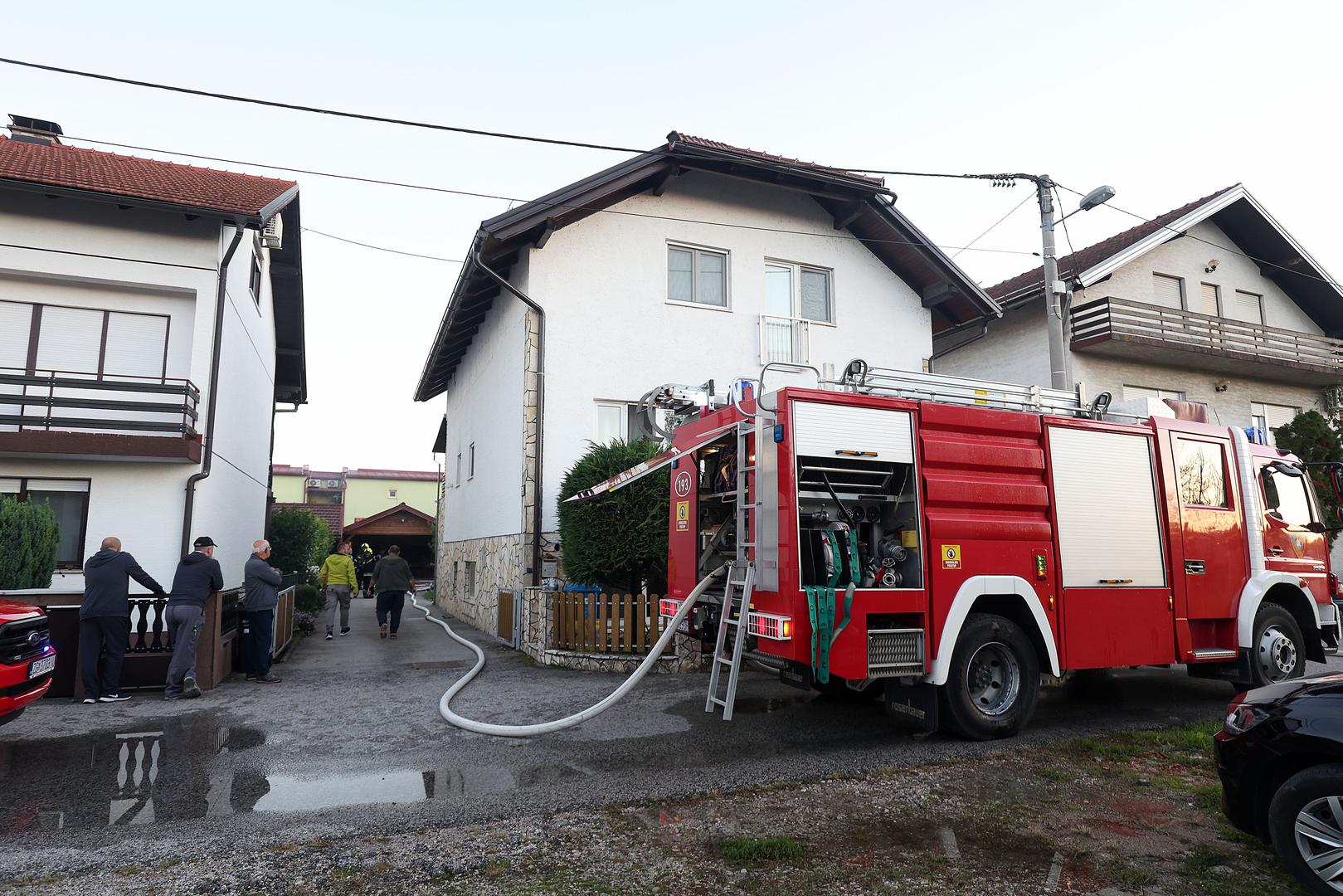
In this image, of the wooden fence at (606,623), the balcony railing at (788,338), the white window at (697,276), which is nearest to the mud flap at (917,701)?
the wooden fence at (606,623)

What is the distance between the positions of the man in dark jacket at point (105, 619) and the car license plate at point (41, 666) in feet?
6.78

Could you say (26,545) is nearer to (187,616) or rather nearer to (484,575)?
(187,616)

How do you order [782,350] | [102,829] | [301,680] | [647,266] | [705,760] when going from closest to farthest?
[102,829] < [705,760] < [301,680] < [647,266] < [782,350]

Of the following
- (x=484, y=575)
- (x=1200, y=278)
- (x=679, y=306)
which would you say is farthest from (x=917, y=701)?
(x=1200, y=278)

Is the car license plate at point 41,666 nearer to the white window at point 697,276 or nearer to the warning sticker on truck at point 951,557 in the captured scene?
the warning sticker on truck at point 951,557

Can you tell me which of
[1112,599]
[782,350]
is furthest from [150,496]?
[1112,599]

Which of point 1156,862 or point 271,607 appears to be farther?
point 271,607

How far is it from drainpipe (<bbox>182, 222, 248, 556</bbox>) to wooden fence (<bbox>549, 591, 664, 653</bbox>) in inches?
190

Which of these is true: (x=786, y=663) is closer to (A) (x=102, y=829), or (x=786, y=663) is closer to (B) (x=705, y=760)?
(B) (x=705, y=760)

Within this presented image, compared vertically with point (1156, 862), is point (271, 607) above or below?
above

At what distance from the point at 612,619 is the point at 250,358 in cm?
905

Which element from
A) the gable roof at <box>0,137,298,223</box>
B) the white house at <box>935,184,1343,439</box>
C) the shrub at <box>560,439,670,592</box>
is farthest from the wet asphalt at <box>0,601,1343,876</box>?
the white house at <box>935,184,1343,439</box>

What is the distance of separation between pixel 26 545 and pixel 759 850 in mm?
8376

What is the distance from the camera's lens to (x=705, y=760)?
5.90 metres
